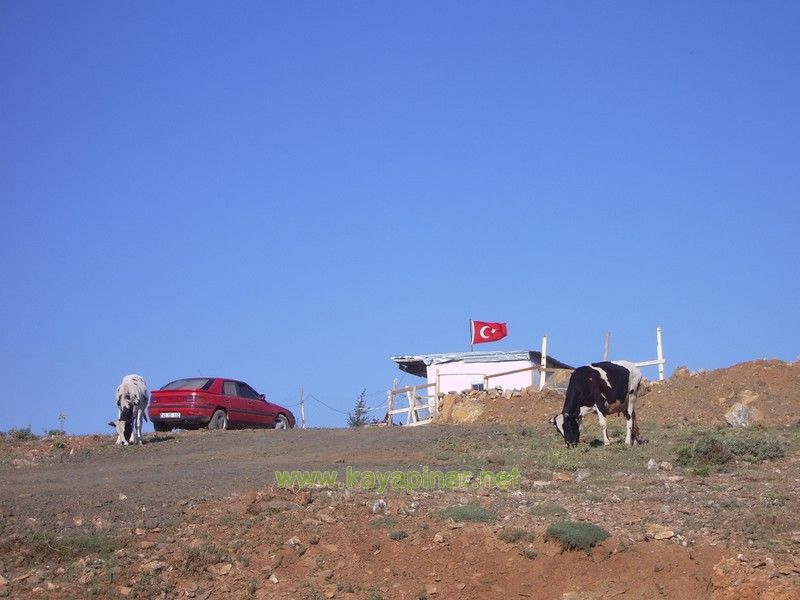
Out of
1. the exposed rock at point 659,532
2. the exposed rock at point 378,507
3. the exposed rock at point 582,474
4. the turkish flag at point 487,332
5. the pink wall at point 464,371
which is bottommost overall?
the exposed rock at point 659,532

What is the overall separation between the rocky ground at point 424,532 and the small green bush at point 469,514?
1.1 inches

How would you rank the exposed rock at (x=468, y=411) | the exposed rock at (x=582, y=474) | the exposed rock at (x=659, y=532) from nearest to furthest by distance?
the exposed rock at (x=659, y=532), the exposed rock at (x=582, y=474), the exposed rock at (x=468, y=411)

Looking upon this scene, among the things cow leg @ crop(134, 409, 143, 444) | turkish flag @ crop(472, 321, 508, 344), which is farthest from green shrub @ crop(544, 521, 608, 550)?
turkish flag @ crop(472, 321, 508, 344)

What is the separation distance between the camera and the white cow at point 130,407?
26000 millimetres

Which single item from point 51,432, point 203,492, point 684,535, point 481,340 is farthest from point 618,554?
point 481,340

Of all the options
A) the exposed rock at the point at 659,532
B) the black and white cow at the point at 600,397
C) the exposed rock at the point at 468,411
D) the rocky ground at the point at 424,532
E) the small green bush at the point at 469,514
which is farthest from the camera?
the exposed rock at the point at 468,411

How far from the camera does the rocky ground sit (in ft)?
38.9

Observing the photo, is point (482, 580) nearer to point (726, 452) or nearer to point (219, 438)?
point (726, 452)

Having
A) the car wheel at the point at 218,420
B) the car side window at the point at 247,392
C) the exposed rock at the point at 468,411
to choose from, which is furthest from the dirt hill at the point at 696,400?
the car wheel at the point at 218,420

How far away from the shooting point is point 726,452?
18.5 meters

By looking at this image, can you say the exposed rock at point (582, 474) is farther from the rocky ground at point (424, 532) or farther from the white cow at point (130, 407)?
the white cow at point (130, 407)

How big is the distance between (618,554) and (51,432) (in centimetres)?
2102

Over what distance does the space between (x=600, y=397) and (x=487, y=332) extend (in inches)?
1003

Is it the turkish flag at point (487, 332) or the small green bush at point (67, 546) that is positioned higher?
the turkish flag at point (487, 332)
